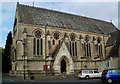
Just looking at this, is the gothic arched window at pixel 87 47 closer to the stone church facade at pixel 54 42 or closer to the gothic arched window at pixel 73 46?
the stone church facade at pixel 54 42

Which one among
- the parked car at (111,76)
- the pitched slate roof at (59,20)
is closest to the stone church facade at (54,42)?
the pitched slate roof at (59,20)

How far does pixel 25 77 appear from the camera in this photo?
2580 centimetres

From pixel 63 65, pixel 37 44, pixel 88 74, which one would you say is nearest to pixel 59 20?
pixel 37 44

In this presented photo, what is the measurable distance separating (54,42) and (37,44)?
12.1ft

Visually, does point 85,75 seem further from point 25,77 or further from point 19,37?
point 19,37

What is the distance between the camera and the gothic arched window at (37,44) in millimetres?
29284

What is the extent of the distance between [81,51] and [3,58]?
23722 mm

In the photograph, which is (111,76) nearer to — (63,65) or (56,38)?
(63,65)

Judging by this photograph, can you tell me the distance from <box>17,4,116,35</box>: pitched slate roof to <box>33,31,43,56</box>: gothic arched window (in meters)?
2.35

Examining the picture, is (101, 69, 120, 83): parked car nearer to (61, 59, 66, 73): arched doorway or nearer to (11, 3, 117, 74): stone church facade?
(11, 3, 117, 74): stone church facade

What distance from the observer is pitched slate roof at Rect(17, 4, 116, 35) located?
31.0 meters

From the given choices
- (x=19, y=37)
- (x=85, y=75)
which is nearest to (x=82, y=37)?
(x=85, y=75)

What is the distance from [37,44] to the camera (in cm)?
2966

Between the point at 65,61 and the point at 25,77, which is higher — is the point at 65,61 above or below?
above
